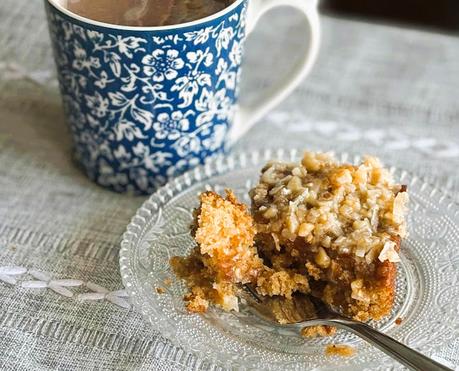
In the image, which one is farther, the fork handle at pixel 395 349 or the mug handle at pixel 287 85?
the mug handle at pixel 287 85

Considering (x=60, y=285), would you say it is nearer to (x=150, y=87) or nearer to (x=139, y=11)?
(x=150, y=87)

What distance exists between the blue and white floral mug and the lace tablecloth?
0.09 meters

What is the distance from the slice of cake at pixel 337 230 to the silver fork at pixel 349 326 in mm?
28

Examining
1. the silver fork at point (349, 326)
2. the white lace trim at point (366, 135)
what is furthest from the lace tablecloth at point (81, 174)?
the silver fork at point (349, 326)

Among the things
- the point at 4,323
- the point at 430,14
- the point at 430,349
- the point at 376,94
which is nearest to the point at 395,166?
the point at 376,94

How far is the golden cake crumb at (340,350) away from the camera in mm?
1055

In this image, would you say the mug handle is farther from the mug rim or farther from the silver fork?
the silver fork

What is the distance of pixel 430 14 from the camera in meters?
2.92

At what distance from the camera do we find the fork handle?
3.22 ft

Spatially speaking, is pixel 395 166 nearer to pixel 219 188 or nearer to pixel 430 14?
pixel 219 188

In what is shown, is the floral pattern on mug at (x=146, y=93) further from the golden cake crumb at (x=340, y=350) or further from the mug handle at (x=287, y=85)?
the golden cake crumb at (x=340, y=350)

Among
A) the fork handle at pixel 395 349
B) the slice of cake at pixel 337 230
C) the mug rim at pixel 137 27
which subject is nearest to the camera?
the fork handle at pixel 395 349

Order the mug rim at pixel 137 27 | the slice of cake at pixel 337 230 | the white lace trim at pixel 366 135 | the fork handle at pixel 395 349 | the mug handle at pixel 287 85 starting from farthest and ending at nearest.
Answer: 1. the white lace trim at pixel 366 135
2. the mug handle at pixel 287 85
3. the mug rim at pixel 137 27
4. the slice of cake at pixel 337 230
5. the fork handle at pixel 395 349

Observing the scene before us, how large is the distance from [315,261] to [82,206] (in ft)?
1.62
